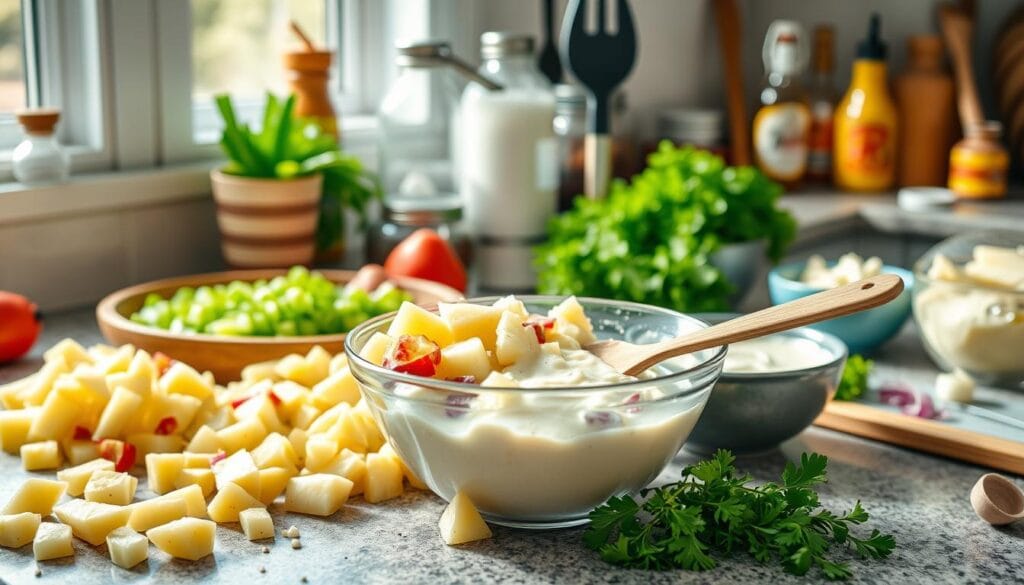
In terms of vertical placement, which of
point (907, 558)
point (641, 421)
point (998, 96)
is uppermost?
point (998, 96)

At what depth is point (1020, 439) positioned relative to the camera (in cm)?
124

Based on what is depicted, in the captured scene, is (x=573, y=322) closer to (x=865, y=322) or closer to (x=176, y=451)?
(x=176, y=451)

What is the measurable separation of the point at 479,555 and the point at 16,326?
2.71ft

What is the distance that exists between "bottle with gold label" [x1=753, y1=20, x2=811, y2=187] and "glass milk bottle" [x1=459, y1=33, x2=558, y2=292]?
3.02ft

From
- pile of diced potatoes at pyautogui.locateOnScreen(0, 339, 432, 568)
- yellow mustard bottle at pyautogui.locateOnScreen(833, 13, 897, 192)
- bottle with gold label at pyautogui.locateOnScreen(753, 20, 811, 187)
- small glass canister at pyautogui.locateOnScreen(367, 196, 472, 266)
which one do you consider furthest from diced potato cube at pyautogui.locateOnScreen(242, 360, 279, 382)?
yellow mustard bottle at pyautogui.locateOnScreen(833, 13, 897, 192)

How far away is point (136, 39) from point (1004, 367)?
137cm

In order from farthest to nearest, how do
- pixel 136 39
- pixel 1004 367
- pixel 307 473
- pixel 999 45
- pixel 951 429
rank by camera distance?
pixel 999 45
pixel 136 39
pixel 1004 367
pixel 951 429
pixel 307 473

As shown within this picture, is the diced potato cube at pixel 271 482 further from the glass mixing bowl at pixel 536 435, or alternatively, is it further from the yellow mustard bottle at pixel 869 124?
the yellow mustard bottle at pixel 869 124

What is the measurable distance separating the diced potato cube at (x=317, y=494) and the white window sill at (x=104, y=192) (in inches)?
35.2

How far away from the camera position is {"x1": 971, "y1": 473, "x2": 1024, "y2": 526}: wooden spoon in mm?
1003

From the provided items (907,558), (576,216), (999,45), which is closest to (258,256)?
(576,216)

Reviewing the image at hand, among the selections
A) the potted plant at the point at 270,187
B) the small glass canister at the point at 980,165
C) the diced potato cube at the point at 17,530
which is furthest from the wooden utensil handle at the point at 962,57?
the diced potato cube at the point at 17,530

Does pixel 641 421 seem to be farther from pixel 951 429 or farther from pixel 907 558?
pixel 951 429

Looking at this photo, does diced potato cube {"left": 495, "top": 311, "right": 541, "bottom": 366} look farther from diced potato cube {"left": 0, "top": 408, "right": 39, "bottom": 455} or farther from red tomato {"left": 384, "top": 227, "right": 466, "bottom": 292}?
red tomato {"left": 384, "top": 227, "right": 466, "bottom": 292}
